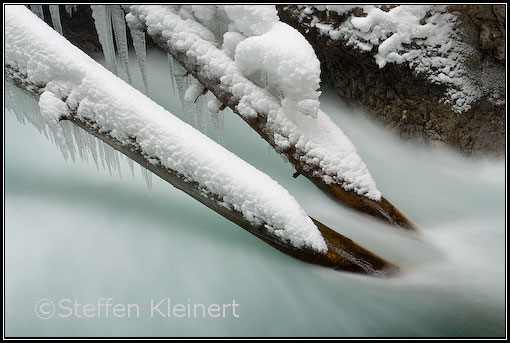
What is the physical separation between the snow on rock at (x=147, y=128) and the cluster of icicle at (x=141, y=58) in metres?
0.48

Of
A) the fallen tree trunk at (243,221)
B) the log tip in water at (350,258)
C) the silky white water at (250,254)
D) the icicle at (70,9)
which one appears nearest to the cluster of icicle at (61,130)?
the fallen tree trunk at (243,221)

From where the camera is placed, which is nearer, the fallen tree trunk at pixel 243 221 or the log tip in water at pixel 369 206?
the fallen tree trunk at pixel 243 221

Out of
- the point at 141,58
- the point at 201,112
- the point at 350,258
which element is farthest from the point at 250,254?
the point at 141,58

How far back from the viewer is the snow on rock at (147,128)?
1.69 meters

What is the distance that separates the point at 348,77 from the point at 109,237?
1909 millimetres

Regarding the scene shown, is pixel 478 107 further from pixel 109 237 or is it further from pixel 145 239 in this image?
pixel 109 237

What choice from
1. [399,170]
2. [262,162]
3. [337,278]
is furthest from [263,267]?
[399,170]

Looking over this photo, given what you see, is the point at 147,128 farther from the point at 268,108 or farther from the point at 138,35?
the point at 138,35

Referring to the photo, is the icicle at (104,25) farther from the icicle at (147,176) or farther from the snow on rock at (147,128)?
the icicle at (147,176)

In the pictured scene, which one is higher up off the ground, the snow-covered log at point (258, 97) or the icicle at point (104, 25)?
the snow-covered log at point (258, 97)

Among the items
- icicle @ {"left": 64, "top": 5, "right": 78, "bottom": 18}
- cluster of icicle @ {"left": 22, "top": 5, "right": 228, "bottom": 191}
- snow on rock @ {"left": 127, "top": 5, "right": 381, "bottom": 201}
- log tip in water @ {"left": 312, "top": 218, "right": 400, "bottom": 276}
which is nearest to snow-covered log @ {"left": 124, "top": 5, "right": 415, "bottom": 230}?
snow on rock @ {"left": 127, "top": 5, "right": 381, "bottom": 201}

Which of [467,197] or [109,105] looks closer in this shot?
[109,105]

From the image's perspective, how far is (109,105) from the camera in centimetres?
171

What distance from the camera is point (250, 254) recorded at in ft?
6.48
